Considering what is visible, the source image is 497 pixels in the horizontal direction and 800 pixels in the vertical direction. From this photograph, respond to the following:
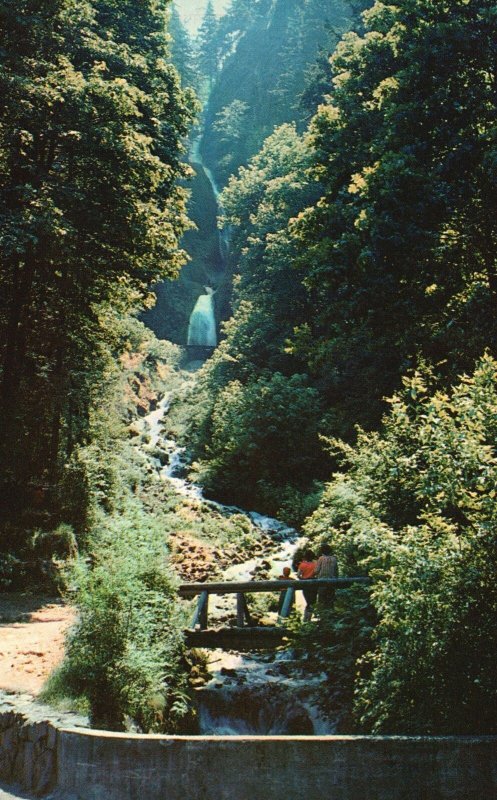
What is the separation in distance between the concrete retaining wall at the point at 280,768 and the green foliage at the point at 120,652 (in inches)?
44.2

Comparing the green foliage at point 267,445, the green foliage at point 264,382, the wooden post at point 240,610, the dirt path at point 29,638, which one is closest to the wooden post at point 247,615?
the wooden post at point 240,610

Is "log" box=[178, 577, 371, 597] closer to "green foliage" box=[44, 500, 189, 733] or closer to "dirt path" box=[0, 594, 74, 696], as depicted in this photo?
"dirt path" box=[0, 594, 74, 696]

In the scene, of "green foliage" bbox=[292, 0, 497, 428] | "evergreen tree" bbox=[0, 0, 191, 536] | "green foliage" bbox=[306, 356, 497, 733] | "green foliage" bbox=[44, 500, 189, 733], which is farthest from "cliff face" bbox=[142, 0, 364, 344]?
"green foliage" bbox=[306, 356, 497, 733]

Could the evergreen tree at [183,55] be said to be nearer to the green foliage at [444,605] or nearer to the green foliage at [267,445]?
the green foliage at [267,445]

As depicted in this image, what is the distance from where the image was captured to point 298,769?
511 centimetres

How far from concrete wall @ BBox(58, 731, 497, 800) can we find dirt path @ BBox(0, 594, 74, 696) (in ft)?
7.33

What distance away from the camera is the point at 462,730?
213 inches

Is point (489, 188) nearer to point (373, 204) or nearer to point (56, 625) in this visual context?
point (373, 204)

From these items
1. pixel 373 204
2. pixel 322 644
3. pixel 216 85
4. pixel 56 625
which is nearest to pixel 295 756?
pixel 322 644

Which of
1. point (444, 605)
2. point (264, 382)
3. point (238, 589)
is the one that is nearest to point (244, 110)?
point (264, 382)

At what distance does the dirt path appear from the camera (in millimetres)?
7738

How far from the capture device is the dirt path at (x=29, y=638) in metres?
7.74

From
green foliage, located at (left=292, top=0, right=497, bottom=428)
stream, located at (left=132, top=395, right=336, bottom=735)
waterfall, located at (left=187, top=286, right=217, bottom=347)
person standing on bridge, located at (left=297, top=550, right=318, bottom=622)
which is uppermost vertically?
waterfall, located at (left=187, top=286, right=217, bottom=347)

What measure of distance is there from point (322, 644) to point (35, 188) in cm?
1105
